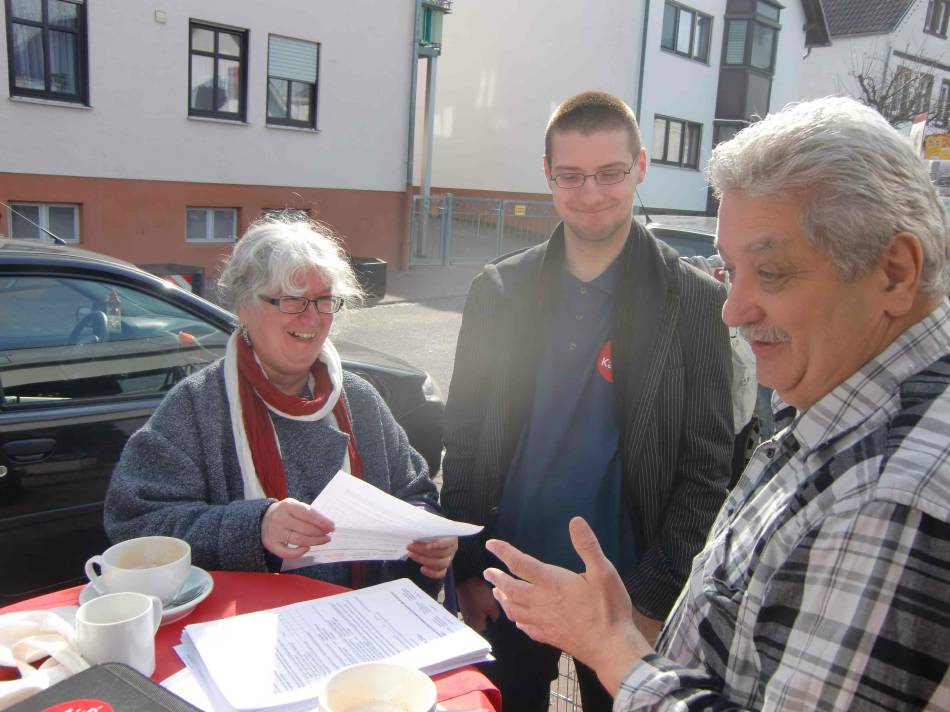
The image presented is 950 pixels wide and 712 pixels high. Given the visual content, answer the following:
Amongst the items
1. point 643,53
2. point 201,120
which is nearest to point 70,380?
point 201,120

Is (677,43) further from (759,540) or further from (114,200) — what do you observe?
(759,540)

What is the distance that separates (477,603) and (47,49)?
11.7m

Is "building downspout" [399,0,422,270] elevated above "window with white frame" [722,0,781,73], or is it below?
below

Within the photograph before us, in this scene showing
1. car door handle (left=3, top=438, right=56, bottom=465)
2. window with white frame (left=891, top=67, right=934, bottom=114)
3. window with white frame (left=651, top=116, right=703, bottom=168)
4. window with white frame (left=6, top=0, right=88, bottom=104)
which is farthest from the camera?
window with white frame (left=891, top=67, right=934, bottom=114)

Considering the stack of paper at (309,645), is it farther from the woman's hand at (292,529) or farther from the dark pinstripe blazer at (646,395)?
the dark pinstripe blazer at (646,395)

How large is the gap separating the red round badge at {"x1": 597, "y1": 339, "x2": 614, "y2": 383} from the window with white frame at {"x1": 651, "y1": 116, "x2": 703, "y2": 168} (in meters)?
21.0

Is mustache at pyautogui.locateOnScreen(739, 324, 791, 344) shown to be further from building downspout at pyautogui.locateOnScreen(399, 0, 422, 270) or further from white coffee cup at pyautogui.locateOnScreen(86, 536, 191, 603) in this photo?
building downspout at pyautogui.locateOnScreen(399, 0, 422, 270)

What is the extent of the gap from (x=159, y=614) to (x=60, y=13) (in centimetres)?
1228

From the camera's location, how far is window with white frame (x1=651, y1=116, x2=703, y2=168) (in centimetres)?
2236

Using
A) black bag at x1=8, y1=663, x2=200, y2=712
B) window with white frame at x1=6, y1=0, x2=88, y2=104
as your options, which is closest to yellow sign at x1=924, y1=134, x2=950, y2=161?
black bag at x1=8, y1=663, x2=200, y2=712

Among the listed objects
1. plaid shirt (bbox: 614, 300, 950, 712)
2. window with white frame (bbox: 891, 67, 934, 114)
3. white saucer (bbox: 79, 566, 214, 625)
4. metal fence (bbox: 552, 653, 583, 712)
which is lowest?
metal fence (bbox: 552, 653, 583, 712)

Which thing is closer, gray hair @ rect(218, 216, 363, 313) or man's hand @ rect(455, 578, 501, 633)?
gray hair @ rect(218, 216, 363, 313)

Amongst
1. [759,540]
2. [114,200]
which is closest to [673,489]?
[759,540]

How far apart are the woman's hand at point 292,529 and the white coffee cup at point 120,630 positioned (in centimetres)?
36
